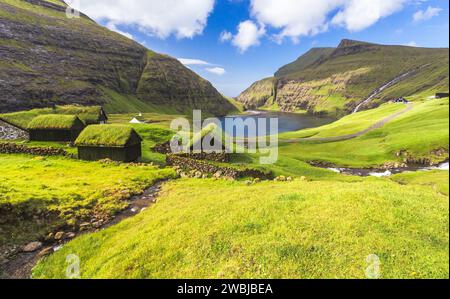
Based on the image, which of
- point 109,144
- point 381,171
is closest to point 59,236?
point 109,144

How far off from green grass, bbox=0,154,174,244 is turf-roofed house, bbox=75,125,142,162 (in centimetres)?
260

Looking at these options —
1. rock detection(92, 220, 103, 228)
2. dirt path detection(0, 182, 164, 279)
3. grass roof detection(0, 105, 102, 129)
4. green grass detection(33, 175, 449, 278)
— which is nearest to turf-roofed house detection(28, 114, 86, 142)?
grass roof detection(0, 105, 102, 129)

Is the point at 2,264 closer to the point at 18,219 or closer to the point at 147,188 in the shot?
the point at 18,219

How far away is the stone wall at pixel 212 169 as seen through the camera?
3316 centimetres

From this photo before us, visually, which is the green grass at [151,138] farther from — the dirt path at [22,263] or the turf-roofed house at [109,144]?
the dirt path at [22,263]

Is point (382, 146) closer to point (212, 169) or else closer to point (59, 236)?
point (212, 169)

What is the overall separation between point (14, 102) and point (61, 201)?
14752cm

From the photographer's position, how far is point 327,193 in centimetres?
1723

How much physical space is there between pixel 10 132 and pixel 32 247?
49.2 meters

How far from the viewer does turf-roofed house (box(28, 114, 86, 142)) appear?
5344 cm

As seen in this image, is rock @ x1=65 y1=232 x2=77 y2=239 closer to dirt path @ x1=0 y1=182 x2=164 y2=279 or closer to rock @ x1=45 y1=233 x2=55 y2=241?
dirt path @ x1=0 y1=182 x2=164 y2=279

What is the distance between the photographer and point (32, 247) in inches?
682

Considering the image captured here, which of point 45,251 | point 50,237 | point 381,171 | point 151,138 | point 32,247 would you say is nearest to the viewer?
point 45,251

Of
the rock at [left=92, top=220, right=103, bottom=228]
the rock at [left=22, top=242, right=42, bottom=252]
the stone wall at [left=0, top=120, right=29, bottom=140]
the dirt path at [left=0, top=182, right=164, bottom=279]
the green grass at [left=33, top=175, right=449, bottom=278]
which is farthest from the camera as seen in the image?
the stone wall at [left=0, top=120, right=29, bottom=140]
